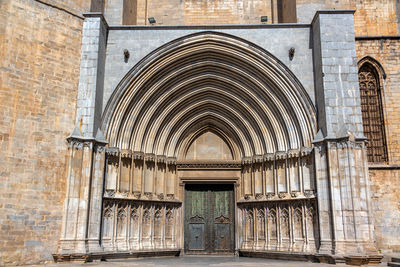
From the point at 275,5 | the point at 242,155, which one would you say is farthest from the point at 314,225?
the point at 275,5

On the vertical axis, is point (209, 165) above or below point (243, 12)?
below

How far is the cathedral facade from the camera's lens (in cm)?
835

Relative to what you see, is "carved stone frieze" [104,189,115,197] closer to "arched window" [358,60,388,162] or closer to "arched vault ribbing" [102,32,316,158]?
"arched vault ribbing" [102,32,316,158]

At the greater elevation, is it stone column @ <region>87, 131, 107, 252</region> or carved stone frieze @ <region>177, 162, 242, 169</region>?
carved stone frieze @ <region>177, 162, 242, 169</region>

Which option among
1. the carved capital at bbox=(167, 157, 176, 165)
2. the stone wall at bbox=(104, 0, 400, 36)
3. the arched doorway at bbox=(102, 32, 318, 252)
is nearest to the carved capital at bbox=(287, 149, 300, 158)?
the arched doorway at bbox=(102, 32, 318, 252)

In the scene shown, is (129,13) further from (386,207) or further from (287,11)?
(386,207)

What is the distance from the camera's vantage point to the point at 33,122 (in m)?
8.53

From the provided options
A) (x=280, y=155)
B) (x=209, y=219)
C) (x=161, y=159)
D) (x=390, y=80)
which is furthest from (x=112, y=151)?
(x=390, y=80)

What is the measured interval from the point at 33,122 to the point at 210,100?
4.66m

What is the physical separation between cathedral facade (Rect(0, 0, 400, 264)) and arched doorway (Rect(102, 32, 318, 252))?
0.12 feet

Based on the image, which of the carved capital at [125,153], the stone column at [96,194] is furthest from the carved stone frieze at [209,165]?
the stone column at [96,194]

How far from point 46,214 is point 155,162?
3.04 m

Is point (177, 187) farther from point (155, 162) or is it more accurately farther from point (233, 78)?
point (233, 78)

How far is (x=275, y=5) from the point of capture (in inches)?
480
